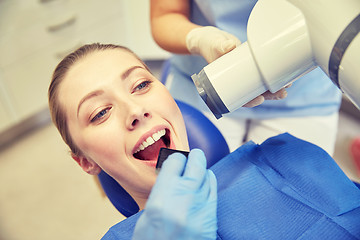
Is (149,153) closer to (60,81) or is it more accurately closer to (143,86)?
(143,86)

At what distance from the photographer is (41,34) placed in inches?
76.9

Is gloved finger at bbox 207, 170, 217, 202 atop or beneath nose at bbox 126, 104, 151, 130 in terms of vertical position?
beneath

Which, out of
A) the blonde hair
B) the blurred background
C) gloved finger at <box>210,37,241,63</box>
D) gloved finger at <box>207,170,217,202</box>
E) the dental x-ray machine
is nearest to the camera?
the dental x-ray machine

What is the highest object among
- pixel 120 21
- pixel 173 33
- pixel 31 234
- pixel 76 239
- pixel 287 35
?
pixel 287 35

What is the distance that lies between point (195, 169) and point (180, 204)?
74mm

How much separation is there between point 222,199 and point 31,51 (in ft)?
5.13

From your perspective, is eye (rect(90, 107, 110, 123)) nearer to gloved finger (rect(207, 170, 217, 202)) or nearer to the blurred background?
gloved finger (rect(207, 170, 217, 202))

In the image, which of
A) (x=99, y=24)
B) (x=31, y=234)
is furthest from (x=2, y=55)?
(x=31, y=234)

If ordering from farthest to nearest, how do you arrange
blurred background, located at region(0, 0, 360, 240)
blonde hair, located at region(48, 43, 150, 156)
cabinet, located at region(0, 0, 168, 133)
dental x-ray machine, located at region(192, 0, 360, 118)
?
cabinet, located at region(0, 0, 168, 133) < blurred background, located at region(0, 0, 360, 240) < blonde hair, located at region(48, 43, 150, 156) < dental x-ray machine, located at region(192, 0, 360, 118)

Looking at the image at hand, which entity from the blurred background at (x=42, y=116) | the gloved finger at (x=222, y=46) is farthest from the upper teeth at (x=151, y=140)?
the blurred background at (x=42, y=116)

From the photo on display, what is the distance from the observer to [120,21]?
224 centimetres

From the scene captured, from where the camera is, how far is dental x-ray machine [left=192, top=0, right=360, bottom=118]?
0.50 meters

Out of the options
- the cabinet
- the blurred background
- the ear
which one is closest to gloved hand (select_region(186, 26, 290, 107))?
the ear

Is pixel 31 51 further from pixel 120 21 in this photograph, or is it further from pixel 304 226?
pixel 304 226
